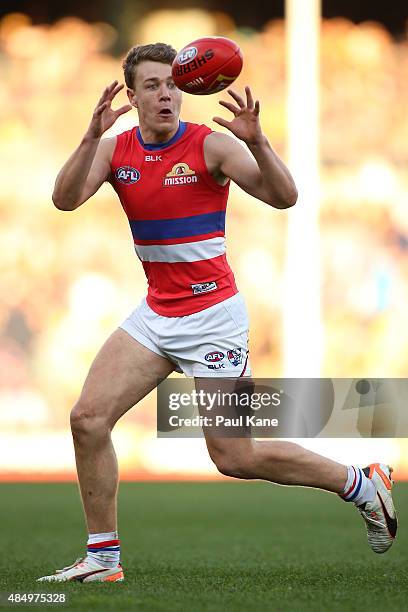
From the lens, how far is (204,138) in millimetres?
5129

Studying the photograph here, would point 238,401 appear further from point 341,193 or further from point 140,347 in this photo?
point 341,193

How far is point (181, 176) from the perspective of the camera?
506 centimetres

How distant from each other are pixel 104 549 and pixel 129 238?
32.0 feet

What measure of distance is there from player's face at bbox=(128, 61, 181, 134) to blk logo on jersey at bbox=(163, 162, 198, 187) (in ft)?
0.64

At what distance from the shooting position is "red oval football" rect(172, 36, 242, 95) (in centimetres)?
488

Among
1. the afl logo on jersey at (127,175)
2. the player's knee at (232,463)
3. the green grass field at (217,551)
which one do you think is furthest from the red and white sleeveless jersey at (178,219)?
the green grass field at (217,551)

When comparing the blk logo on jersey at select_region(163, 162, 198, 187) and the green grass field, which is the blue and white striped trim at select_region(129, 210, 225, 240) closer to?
the blk logo on jersey at select_region(163, 162, 198, 187)

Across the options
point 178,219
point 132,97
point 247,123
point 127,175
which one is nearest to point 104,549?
point 178,219

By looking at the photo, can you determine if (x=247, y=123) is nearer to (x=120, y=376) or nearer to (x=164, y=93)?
(x=164, y=93)

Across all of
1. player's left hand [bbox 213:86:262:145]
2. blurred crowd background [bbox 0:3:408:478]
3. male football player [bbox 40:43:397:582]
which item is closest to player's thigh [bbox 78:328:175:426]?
male football player [bbox 40:43:397:582]

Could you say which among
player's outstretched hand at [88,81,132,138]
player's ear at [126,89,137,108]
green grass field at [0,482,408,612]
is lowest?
green grass field at [0,482,408,612]

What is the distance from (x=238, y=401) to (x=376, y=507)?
2.41ft

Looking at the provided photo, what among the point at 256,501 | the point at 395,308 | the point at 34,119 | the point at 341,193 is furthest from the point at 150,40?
the point at 256,501

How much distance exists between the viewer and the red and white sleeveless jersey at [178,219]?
5074mm
